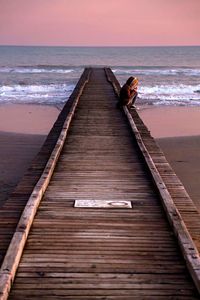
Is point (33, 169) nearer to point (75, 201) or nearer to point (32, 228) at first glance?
point (75, 201)

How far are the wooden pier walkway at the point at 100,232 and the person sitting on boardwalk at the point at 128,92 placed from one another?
199 inches

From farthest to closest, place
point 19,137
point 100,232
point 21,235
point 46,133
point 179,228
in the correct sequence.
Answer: point 46,133 < point 19,137 < point 100,232 < point 179,228 < point 21,235

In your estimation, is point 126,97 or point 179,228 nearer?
point 179,228

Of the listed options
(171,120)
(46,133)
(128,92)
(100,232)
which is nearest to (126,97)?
(128,92)

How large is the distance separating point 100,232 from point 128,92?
896 cm

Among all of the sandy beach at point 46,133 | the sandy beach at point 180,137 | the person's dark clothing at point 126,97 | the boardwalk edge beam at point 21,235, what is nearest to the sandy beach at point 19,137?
the sandy beach at point 46,133

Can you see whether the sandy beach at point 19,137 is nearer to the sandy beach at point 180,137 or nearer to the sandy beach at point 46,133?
the sandy beach at point 46,133

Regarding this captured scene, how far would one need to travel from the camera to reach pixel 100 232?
5094mm

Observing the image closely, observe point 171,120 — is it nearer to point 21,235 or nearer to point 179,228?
point 179,228

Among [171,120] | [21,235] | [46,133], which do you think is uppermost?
[171,120]

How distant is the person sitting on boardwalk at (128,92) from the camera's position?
44.3ft

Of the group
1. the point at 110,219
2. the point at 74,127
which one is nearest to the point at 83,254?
the point at 110,219

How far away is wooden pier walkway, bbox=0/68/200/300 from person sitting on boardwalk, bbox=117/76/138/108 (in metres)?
5.04

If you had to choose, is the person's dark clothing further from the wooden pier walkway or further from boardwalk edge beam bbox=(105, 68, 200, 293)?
boardwalk edge beam bbox=(105, 68, 200, 293)
